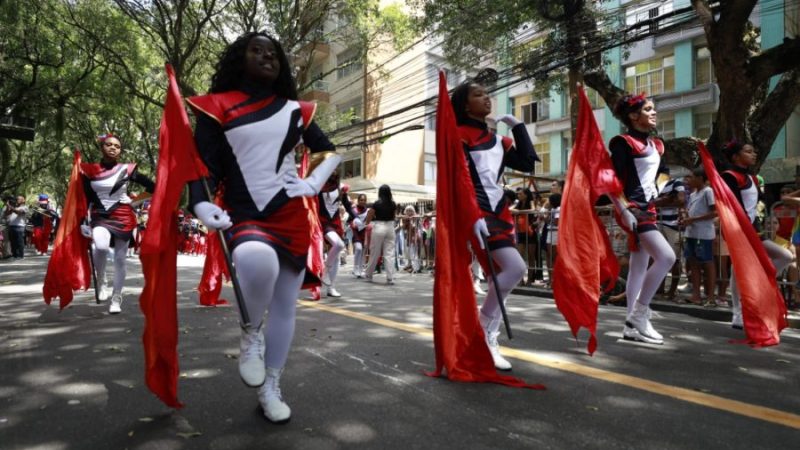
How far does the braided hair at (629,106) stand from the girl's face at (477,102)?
169cm

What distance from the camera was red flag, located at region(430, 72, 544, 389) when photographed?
336 centimetres

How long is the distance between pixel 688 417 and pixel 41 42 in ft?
68.6

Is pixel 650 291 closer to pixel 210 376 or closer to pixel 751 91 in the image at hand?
pixel 210 376

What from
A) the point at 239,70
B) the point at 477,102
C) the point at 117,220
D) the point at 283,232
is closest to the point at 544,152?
→ the point at 117,220

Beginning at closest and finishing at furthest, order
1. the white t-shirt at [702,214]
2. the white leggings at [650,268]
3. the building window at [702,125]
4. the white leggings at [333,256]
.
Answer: the white leggings at [650,268] < the white t-shirt at [702,214] < the white leggings at [333,256] < the building window at [702,125]

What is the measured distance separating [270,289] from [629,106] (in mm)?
3645

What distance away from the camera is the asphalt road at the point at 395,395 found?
2484 mm

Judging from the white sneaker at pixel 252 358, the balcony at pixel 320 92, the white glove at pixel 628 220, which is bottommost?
the white sneaker at pixel 252 358

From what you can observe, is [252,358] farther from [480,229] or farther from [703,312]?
[703,312]

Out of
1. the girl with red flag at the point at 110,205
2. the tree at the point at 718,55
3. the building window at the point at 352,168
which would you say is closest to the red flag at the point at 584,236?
the girl with red flag at the point at 110,205

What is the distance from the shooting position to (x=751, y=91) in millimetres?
9539

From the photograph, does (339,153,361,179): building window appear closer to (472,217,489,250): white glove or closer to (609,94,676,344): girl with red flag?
(609,94,676,344): girl with red flag

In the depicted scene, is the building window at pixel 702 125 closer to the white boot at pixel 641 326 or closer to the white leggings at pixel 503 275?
the white boot at pixel 641 326

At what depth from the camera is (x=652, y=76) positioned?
24500mm
